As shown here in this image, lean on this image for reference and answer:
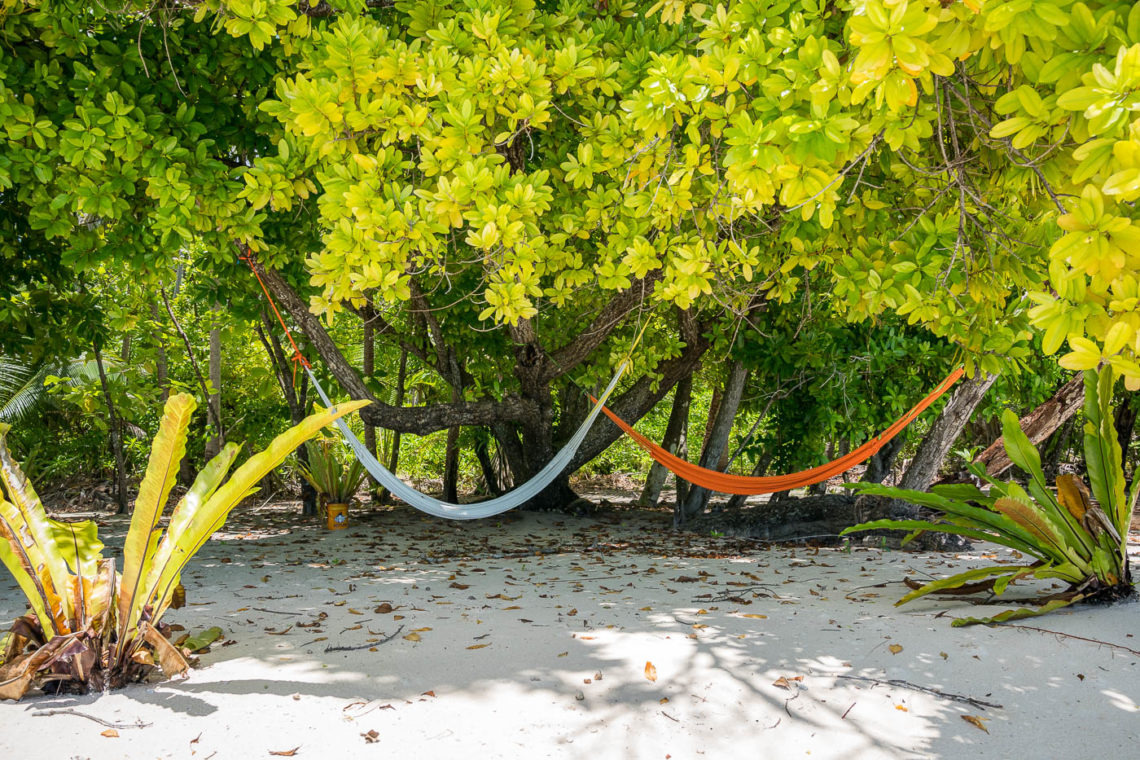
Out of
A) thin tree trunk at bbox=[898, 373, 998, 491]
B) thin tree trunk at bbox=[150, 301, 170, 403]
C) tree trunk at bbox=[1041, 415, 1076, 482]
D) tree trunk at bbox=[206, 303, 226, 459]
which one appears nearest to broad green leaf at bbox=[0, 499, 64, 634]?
thin tree trunk at bbox=[898, 373, 998, 491]

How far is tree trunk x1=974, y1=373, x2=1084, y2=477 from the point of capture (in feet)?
13.6

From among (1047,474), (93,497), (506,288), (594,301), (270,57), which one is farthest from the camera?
(93,497)

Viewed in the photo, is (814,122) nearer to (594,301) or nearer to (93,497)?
(594,301)

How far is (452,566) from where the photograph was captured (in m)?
4.23

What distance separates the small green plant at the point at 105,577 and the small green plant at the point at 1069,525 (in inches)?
87.1

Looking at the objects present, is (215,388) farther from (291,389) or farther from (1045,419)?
(1045,419)

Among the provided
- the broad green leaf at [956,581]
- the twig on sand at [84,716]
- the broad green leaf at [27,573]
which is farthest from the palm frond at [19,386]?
the broad green leaf at [956,581]

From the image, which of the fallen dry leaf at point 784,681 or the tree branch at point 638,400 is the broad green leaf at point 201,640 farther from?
the tree branch at point 638,400

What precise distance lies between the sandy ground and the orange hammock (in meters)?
1.11

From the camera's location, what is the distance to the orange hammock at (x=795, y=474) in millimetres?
4453

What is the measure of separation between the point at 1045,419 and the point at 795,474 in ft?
4.49

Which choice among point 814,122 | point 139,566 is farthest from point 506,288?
point 814,122

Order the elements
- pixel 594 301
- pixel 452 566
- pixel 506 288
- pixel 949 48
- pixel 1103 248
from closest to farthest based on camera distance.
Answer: pixel 1103 248 → pixel 949 48 → pixel 506 288 → pixel 452 566 → pixel 594 301

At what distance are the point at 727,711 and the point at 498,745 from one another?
1.90 ft
